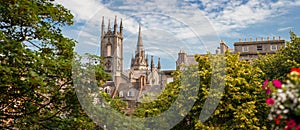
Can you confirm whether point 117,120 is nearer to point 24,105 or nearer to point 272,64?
point 24,105

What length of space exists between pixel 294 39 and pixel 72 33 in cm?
2121

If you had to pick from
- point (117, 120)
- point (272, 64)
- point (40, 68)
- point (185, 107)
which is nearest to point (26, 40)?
point (40, 68)

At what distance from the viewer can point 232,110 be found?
22.6 m

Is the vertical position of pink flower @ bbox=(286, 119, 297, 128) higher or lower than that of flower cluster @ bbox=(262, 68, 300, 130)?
lower

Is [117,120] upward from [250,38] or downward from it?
Answer: downward

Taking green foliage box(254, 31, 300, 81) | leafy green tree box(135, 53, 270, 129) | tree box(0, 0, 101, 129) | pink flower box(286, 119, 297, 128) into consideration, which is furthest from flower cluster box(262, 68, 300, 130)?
green foliage box(254, 31, 300, 81)

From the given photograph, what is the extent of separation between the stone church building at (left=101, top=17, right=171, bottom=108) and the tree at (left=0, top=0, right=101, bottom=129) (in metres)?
41.7

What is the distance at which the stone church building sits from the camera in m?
60.4

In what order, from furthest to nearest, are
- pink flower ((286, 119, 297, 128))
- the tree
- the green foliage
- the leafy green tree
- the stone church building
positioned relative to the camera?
the stone church building, the green foliage, the leafy green tree, the tree, pink flower ((286, 119, 297, 128))

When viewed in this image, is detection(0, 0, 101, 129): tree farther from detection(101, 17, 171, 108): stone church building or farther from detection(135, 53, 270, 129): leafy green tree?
detection(101, 17, 171, 108): stone church building

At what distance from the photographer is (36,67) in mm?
9742

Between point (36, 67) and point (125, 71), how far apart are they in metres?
93.7

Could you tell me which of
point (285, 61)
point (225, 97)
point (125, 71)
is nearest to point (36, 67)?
point (225, 97)

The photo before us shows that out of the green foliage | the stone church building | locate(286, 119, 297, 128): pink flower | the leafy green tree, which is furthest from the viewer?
the stone church building
